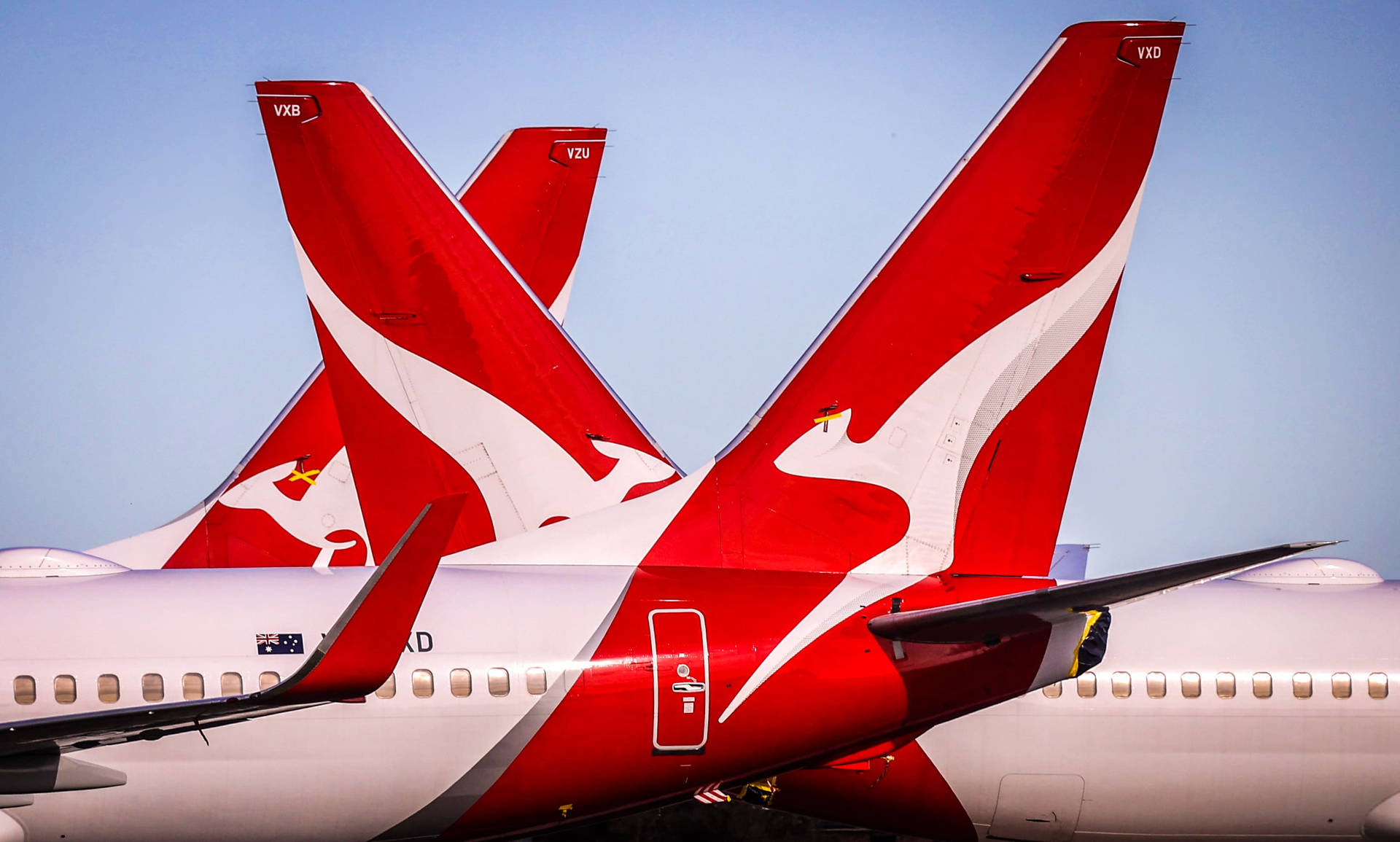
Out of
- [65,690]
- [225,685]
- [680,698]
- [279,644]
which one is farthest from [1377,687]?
[65,690]

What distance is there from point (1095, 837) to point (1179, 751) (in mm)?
1367

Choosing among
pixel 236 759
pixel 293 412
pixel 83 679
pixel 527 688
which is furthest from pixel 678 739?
pixel 293 412

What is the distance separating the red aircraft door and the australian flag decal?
118 inches

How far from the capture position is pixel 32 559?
12.4 meters

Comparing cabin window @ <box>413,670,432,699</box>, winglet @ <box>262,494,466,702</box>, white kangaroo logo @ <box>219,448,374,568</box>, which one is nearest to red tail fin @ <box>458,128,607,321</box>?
white kangaroo logo @ <box>219,448,374,568</box>

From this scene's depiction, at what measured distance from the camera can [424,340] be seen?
1428cm

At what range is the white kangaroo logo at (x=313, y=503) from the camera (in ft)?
63.2

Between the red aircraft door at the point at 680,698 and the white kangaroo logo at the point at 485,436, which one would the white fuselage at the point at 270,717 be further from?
the white kangaroo logo at the point at 485,436

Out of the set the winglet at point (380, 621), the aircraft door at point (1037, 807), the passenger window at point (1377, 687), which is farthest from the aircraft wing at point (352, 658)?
the passenger window at point (1377, 687)

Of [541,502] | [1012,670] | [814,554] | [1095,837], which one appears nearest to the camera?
[1012,670]

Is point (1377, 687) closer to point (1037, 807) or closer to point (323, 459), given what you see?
point (1037, 807)

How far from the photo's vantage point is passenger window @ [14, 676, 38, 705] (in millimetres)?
10891

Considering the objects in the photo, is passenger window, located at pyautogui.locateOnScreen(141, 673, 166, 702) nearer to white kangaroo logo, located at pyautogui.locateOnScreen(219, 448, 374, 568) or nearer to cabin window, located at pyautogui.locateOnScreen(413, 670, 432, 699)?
cabin window, located at pyautogui.locateOnScreen(413, 670, 432, 699)

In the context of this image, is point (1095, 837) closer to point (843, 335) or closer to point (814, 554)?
point (814, 554)
